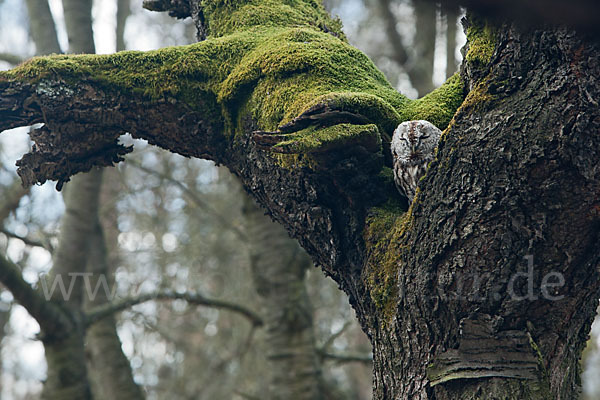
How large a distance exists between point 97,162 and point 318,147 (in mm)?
1530

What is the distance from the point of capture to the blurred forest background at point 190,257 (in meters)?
6.25

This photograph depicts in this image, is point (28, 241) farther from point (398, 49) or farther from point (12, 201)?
point (398, 49)

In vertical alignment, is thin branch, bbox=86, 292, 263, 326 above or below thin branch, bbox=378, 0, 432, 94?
below

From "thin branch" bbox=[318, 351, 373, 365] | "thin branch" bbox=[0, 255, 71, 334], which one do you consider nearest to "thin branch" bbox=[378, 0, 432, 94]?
"thin branch" bbox=[318, 351, 373, 365]

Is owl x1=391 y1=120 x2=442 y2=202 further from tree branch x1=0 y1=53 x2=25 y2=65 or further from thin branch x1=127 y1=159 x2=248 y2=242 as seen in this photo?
tree branch x1=0 y1=53 x2=25 y2=65

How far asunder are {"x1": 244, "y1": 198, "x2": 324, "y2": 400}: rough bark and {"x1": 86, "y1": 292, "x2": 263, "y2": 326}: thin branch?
36cm

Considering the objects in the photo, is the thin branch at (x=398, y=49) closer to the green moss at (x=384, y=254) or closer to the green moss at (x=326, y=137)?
the green moss at (x=384, y=254)

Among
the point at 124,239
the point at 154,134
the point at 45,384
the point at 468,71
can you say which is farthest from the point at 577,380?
the point at 124,239

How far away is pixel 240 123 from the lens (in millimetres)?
2924

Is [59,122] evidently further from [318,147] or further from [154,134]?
[318,147]

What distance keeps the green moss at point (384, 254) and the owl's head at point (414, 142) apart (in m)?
0.27

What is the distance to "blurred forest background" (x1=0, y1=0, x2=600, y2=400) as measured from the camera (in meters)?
6.25

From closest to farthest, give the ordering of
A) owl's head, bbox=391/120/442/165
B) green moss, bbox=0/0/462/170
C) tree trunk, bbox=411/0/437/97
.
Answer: owl's head, bbox=391/120/442/165
green moss, bbox=0/0/462/170
tree trunk, bbox=411/0/437/97

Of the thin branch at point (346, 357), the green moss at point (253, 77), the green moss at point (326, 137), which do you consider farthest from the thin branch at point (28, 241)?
the green moss at point (326, 137)
